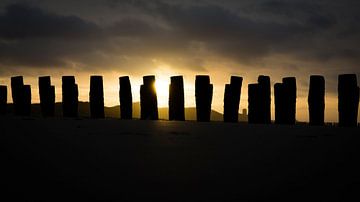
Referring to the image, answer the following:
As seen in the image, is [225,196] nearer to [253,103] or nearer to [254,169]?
[254,169]

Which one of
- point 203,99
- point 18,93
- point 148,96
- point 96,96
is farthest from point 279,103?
point 18,93

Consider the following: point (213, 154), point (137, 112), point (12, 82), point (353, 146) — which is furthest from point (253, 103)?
point (137, 112)

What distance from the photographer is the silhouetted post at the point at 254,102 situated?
1205cm

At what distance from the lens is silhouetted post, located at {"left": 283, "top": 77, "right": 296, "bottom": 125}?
38.8ft

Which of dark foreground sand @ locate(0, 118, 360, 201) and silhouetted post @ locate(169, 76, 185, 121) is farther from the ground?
silhouetted post @ locate(169, 76, 185, 121)

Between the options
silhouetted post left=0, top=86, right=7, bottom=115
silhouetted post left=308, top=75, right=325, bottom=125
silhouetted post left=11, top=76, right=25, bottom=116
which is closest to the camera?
silhouetted post left=308, top=75, right=325, bottom=125

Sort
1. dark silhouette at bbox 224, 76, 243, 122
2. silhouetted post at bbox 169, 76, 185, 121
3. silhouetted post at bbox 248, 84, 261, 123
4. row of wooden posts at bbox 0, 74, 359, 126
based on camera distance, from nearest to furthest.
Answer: row of wooden posts at bbox 0, 74, 359, 126 < silhouetted post at bbox 248, 84, 261, 123 < dark silhouette at bbox 224, 76, 243, 122 < silhouetted post at bbox 169, 76, 185, 121

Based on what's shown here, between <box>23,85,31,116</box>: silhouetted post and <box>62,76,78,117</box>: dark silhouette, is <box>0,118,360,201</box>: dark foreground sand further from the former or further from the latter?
<box>23,85,31,116</box>: silhouetted post

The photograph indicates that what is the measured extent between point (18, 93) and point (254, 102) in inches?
295

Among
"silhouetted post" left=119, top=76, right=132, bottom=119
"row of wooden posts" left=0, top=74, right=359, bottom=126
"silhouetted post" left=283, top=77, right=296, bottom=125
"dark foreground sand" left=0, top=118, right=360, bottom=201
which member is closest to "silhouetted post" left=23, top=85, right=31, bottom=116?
"row of wooden posts" left=0, top=74, right=359, bottom=126

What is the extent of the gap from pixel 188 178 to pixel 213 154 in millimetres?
789

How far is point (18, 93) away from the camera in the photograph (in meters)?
14.1

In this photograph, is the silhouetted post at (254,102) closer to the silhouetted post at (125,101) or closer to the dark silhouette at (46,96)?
the silhouetted post at (125,101)

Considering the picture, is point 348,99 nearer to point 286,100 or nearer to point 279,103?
point 286,100
